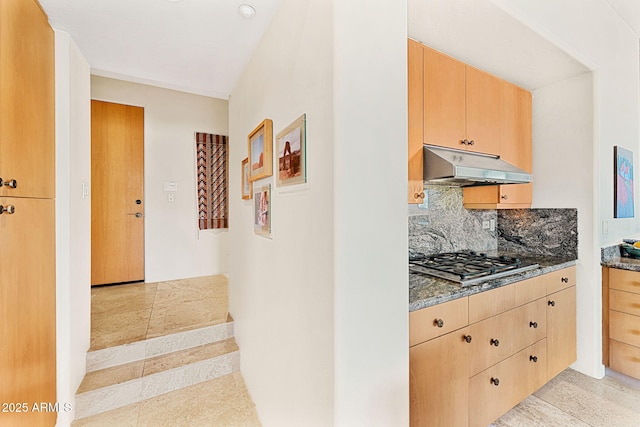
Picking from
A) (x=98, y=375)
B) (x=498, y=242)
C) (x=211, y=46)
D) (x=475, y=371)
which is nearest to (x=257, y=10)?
(x=211, y=46)

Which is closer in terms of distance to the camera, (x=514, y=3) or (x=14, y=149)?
(x=14, y=149)

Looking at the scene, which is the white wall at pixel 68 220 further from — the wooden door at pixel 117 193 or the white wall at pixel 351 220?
the wooden door at pixel 117 193

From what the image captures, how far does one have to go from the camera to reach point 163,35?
5.50 feet

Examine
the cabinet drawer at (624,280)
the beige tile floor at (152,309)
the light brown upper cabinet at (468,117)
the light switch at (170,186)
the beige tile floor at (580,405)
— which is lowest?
the beige tile floor at (580,405)

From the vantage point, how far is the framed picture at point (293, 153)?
1155 mm

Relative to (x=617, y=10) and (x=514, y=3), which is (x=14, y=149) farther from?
(x=617, y=10)

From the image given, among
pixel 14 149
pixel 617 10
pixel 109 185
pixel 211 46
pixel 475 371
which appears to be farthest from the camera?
pixel 109 185

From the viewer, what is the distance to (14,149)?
1.22m

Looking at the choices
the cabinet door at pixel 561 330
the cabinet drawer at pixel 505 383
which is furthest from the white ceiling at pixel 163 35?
the cabinet door at pixel 561 330

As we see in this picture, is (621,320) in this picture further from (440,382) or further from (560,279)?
(440,382)

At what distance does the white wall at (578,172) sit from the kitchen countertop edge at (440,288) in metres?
0.69

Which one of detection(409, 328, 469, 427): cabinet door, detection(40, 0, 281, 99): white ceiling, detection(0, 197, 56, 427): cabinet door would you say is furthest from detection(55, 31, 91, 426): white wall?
detection(409, 328, 469, 427): cabinet door

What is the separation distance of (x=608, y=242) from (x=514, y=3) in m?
2.04

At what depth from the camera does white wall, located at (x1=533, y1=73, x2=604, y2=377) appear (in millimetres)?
2123
